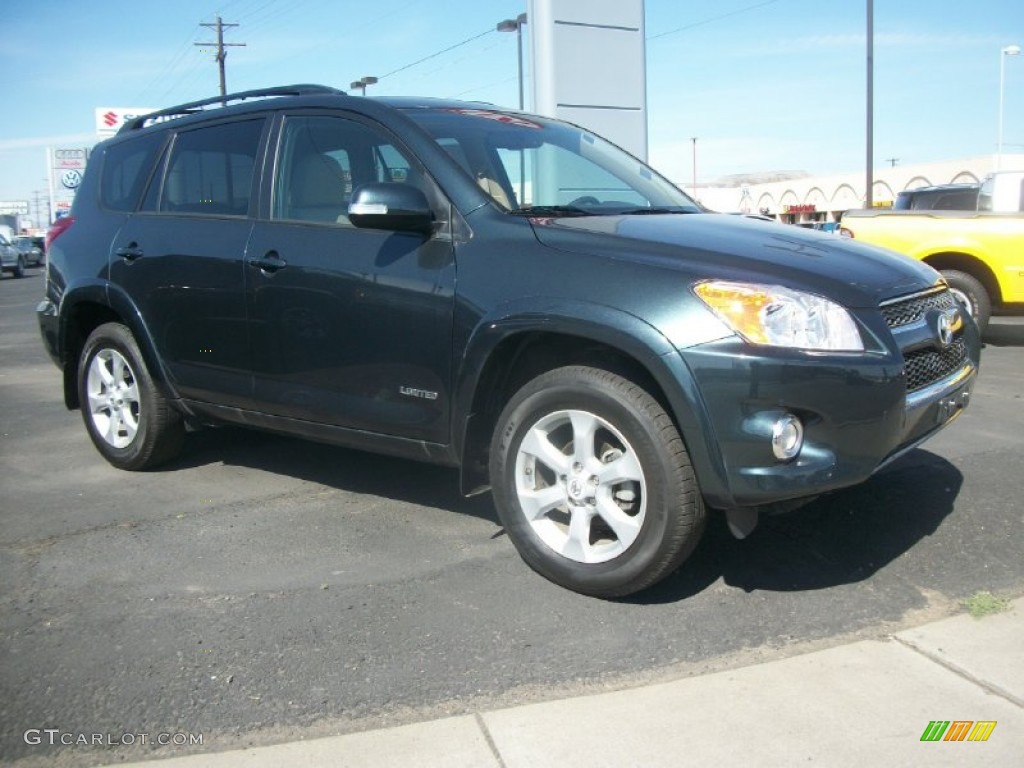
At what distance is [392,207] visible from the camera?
3.66 metres

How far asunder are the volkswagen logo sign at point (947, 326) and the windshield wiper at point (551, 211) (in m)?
1.45

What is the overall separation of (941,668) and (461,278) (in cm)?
213

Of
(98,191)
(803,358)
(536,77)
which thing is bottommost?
(803,358)

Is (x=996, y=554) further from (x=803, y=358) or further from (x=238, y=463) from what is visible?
(x=238, y=463)

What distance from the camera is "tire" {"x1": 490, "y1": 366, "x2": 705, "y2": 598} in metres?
3.23

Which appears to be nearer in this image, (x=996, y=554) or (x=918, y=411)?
(x=918, y=411)

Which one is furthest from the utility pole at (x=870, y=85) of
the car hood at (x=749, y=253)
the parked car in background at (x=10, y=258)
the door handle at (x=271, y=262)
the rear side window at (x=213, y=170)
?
the parked car in background at (x=10, y=258)

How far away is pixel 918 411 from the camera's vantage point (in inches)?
132

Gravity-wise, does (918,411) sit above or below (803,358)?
below

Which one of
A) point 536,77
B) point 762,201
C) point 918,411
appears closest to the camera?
point 918,411

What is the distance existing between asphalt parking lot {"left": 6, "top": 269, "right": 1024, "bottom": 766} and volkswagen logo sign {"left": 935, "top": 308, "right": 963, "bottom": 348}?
872mm

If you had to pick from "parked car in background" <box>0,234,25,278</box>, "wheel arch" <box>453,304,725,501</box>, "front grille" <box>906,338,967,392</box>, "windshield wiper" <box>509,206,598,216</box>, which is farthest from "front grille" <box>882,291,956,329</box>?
"parked car in background" <box>0,234,25,278</box>

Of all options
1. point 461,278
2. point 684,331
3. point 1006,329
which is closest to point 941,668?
point 684,331

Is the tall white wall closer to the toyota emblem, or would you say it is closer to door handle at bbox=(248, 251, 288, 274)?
door handle at bbox=(248, 251, 288, 274)
